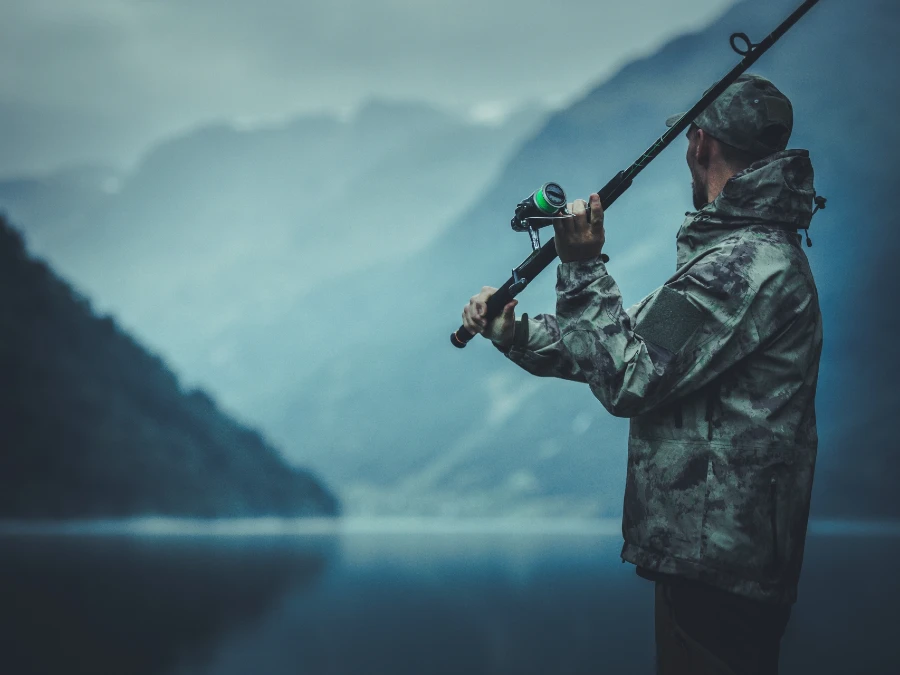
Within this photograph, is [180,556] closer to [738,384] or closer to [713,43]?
[738,384]

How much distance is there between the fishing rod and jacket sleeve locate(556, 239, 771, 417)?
104 millimetres

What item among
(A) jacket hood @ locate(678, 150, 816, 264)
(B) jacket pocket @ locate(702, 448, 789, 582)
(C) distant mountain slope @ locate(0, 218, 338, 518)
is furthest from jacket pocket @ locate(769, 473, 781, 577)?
(C) distant mountain slope @ locate(0, 218, 338, 518)

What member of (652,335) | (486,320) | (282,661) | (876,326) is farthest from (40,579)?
(876,326)

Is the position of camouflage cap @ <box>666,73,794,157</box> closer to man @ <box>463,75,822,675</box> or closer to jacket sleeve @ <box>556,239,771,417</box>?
man @ <box>463,75,822,675</box>

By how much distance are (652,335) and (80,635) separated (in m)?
2.72

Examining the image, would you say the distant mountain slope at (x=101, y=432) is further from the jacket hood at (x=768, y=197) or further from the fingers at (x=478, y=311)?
the jacket hood at (x=768, y=197)

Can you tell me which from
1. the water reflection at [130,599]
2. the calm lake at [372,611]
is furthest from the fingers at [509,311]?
the water reflection at [130,599]

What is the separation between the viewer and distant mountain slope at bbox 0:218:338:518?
7.89 meters

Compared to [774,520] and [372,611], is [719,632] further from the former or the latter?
[372,611]

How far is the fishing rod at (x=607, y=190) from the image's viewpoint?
1302mm

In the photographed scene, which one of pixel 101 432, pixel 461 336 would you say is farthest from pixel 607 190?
pixel 101 432

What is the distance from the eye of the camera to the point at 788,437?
3.89 feet

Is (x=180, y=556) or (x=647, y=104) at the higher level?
(x=647, y=104)

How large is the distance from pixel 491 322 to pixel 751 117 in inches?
22.3
